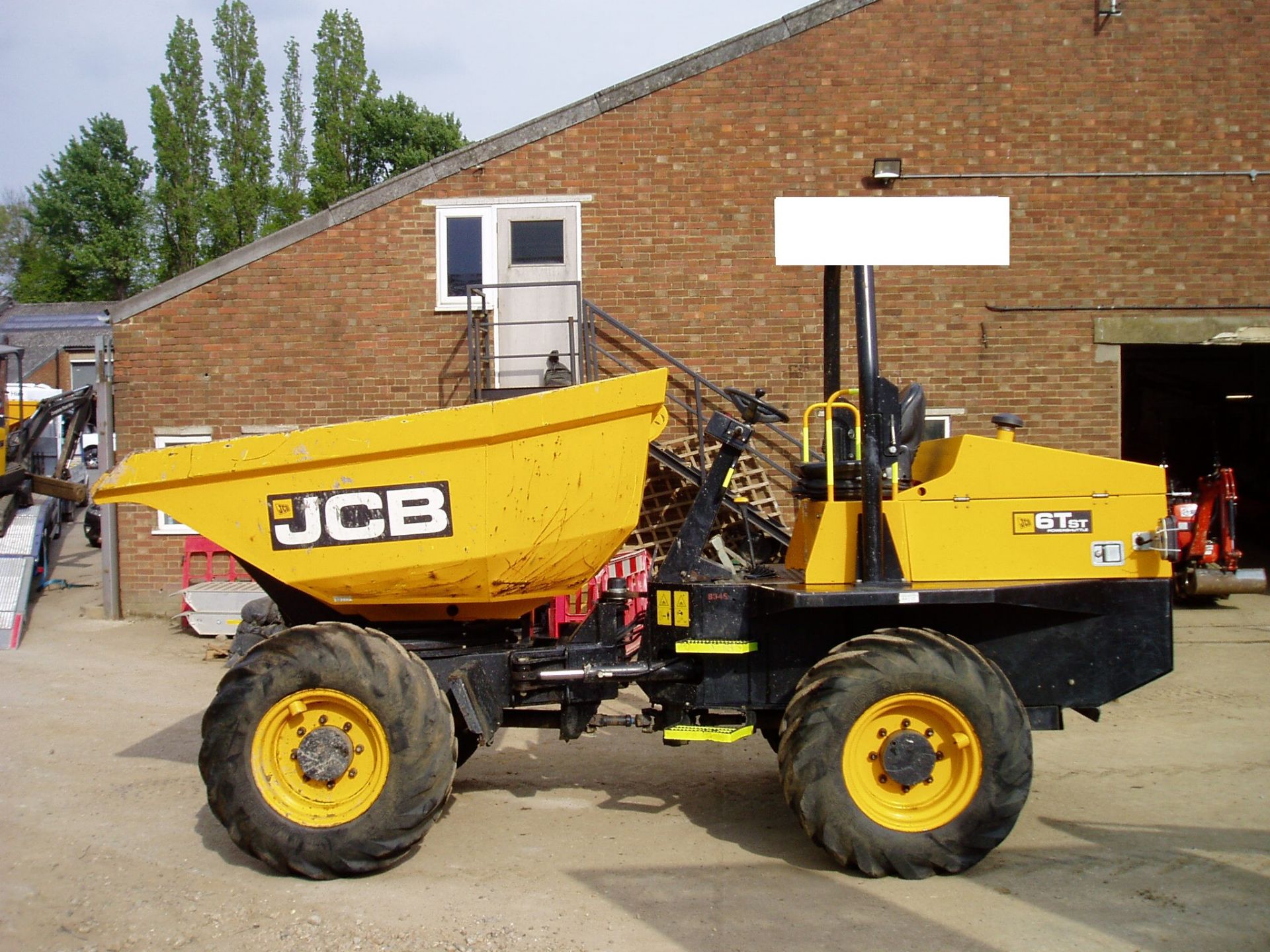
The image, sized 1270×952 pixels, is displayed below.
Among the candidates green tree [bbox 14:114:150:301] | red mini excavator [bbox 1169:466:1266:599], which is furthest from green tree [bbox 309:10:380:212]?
red mini excavator [bbox 1169:466:1266:599]

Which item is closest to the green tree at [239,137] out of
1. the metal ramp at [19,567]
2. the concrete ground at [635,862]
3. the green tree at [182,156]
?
the green tree at [182,156]

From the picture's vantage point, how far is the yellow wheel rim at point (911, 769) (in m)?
5.10

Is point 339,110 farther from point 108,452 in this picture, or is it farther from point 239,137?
point 108,452

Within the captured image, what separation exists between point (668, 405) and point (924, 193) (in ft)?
11.6

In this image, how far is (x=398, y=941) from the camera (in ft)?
14.8

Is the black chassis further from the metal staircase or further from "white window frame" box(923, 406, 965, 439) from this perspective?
"white window frame" box(923, 406, 965, 439)

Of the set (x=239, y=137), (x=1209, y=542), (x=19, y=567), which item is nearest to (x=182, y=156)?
(x=239, y=137)

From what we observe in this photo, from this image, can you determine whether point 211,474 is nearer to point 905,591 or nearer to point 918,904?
point 905,591

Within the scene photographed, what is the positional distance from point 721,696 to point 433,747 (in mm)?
1460

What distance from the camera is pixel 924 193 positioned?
1175 cm

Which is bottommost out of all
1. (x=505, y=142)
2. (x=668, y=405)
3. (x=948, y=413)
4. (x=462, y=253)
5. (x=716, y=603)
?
(x=716, y=603)

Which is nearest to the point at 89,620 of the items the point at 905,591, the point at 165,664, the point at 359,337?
the point at 165,664

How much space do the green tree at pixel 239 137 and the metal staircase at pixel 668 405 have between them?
32.7 metres

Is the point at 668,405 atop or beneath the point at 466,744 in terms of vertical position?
atop
